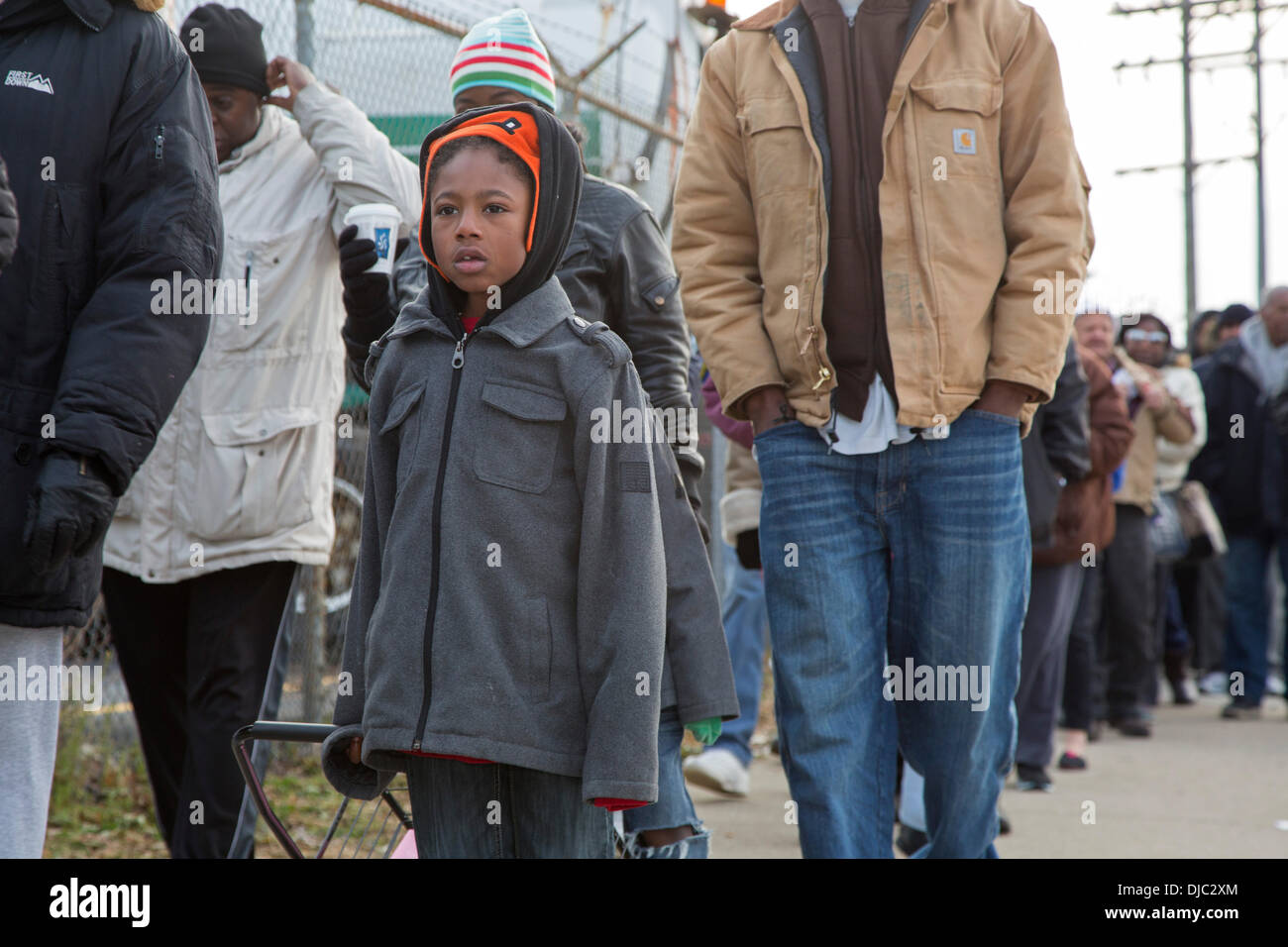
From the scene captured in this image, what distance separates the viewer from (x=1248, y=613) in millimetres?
8883

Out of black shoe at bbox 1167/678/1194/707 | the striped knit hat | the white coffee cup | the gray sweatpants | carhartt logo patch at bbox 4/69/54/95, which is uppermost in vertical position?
the striped knit hat

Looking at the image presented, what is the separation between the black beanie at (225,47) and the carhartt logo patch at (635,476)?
2.08 metres

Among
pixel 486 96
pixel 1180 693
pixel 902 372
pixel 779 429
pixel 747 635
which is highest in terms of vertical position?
pixel 486 96

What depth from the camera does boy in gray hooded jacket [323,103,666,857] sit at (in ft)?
8.25

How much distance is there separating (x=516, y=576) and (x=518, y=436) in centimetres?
25

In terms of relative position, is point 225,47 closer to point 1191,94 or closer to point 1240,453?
point 1240,453

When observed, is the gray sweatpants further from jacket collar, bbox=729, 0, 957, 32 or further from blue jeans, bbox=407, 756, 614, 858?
jacket collar, bbox=729, 0, 957, 32

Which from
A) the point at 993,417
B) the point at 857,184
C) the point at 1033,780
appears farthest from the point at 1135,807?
the point at 857,184

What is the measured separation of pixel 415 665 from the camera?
2.54 meters

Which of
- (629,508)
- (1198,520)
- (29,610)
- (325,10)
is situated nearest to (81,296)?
(29,610)

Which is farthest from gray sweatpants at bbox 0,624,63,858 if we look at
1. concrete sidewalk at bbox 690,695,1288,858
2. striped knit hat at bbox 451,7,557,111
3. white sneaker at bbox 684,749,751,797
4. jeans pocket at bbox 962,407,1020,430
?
white sneaker at bbox 684,749,751,797

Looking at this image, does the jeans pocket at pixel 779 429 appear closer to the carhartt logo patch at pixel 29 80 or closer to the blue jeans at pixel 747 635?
the carhartt logo patch at pixel 29 80

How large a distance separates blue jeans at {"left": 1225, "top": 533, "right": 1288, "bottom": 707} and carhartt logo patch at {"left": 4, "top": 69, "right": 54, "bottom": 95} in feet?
25.8
